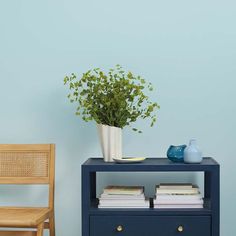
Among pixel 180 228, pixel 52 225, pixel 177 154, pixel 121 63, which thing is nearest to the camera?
pixel 180 228

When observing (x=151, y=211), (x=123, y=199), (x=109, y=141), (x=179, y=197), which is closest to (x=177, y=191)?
(x=179, y=197)

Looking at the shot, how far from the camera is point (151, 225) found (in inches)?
95.9

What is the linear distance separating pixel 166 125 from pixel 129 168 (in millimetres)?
469

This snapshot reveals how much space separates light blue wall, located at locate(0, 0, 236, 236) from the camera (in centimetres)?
279

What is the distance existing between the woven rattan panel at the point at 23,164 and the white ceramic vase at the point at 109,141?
362 mm

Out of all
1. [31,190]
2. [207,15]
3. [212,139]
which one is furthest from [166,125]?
[31,190]

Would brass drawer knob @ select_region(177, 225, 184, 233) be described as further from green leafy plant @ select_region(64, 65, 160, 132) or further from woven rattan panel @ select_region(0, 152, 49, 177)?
woven rattan panel @ select_region(0, 152, 49, 177)

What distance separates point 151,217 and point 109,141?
437 millimetres

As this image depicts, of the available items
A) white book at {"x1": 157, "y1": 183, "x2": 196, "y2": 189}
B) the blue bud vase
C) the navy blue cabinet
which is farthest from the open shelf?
the blue bud vase

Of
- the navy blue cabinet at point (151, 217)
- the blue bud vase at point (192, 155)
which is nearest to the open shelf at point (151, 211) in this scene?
the navy blue cabinet at point (151, 217)

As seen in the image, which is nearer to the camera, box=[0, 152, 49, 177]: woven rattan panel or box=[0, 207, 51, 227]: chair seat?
box=[0, 207, 51, 227]: chair seat

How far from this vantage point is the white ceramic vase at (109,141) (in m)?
2.56

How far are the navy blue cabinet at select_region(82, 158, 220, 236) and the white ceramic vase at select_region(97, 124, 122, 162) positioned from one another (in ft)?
0.36

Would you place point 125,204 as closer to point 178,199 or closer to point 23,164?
point 178,199
